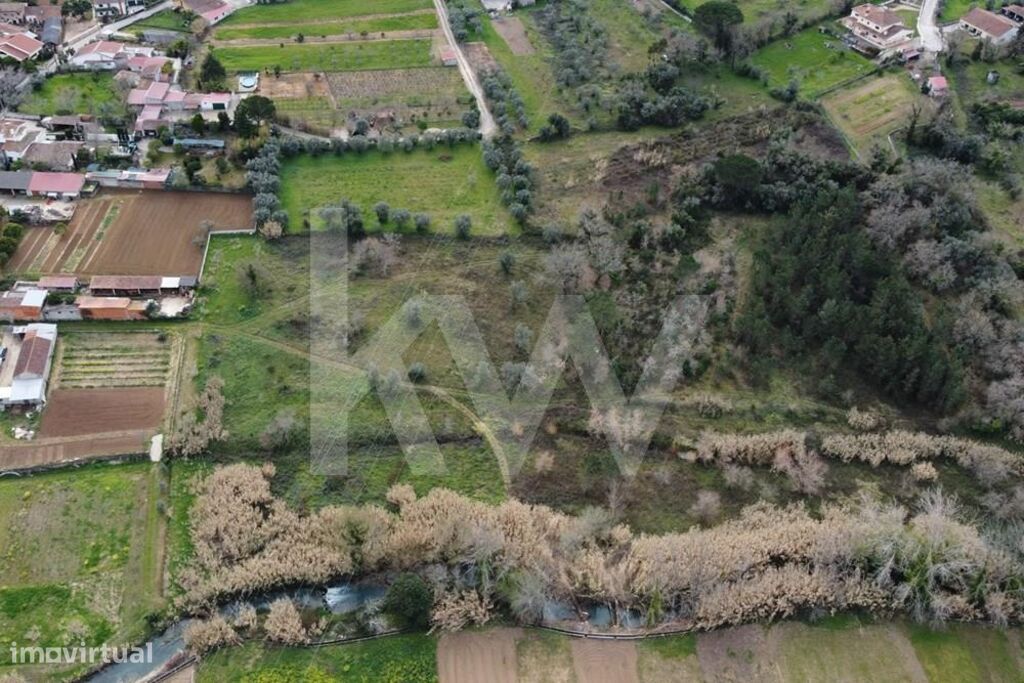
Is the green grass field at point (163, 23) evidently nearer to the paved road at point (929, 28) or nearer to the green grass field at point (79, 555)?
the green grass field at point (79, 555)

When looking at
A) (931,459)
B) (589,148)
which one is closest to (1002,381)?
(931,459)

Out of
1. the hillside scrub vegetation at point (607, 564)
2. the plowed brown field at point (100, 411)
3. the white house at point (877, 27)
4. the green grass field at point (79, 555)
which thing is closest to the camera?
the green grass field at point (79, 555)

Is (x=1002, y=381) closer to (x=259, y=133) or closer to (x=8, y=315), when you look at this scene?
(x=259, y=133)

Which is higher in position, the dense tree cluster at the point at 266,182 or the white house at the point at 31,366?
the dense tree cluster at the point at 266,182

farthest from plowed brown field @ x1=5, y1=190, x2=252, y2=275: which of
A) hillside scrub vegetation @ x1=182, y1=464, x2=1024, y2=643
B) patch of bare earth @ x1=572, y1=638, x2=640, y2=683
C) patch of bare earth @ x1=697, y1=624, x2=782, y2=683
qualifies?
patch of bare earth @ x1=697, y1=624, x2=782, y2=683

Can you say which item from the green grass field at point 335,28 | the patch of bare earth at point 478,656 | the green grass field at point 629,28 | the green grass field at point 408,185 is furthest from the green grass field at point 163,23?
the patch of bare earth at point 478,656
